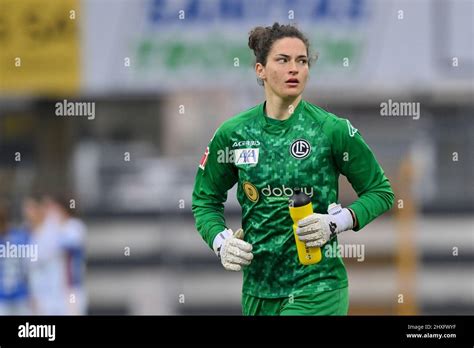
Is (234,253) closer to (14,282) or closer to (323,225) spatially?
(323,225)

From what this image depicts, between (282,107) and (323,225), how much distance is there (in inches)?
25.4

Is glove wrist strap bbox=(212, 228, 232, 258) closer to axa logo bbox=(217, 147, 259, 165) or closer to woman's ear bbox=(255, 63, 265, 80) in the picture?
axa logo bbox=(217, 147, 259, 165)

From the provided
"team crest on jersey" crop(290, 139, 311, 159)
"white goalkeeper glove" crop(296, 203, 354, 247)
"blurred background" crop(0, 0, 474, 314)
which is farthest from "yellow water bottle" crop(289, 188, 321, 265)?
"blurred background" crop(0, 0, 474, 314)

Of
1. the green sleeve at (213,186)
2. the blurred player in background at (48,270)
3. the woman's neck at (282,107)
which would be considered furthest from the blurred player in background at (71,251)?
the woman's neck at (282,107)

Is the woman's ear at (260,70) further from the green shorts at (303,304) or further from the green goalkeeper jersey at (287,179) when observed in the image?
the green shorts at (303,304)

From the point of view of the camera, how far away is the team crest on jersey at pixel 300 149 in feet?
20.2

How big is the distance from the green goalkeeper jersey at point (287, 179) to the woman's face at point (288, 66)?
14cm

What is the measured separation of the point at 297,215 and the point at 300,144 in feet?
1.24

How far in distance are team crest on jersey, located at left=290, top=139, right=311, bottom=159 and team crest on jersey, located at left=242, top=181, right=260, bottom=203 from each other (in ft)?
0.81

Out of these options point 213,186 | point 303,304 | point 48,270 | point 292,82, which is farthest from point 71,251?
point 292,82

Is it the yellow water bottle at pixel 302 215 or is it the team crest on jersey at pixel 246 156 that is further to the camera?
the team crest on jersey at pixel 246 156

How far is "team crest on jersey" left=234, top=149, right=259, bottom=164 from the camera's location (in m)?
6.23
